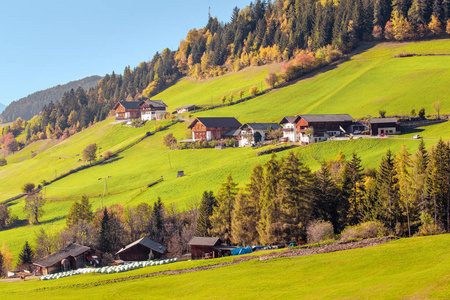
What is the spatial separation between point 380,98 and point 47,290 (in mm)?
102200

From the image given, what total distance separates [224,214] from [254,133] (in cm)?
5034

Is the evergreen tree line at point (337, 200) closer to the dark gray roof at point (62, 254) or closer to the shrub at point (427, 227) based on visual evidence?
the shrub at point (427, 227)

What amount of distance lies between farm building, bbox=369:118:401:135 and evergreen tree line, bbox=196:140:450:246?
34178mm

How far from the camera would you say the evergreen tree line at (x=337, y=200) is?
4753 centimetres

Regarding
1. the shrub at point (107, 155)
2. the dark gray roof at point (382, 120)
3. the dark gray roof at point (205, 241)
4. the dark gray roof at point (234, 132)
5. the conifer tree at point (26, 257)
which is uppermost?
the dark gray roof at point (234, 132)

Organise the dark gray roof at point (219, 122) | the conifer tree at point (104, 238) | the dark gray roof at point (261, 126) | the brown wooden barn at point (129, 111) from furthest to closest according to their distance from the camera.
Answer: the brown wooden barn at point (129, 111) < the dark gray roof at point (219, 122) < the dark gray roof at point (261, 126) < the conifer tree at point (104, 238)

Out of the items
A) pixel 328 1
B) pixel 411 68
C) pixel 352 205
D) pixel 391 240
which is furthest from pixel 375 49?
pixel 391 240

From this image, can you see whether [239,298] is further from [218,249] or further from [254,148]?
[254,148]

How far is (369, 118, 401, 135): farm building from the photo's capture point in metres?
95.2

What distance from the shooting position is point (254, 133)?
11169 centimetres

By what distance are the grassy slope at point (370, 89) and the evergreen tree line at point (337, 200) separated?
191ft

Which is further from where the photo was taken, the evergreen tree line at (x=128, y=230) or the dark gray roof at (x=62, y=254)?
the evergreen tree line at (x=128, y=230)

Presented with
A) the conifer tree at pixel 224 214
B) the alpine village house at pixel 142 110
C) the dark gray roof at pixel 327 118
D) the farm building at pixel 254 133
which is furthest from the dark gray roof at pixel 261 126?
the alpine village house at pixel 142 110

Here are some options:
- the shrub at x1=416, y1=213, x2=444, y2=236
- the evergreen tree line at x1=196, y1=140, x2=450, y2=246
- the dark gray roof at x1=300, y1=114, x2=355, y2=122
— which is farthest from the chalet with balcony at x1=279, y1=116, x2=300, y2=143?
the shrub at x1=416, y1=213, x2=444, y2=236
